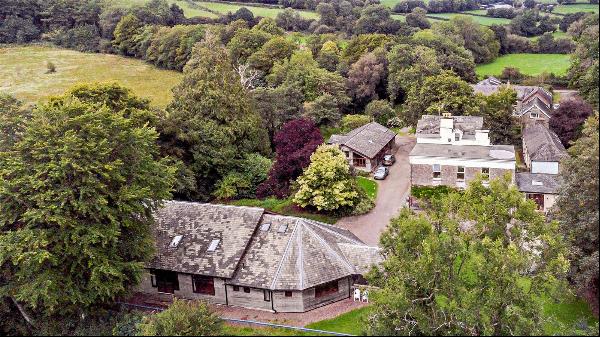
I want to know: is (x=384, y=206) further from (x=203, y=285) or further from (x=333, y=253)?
(x=203, y=285)

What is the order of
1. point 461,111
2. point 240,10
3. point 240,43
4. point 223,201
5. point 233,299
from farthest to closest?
point 240,10
point 240,43
point 461,111
point 223,201
point 233,299

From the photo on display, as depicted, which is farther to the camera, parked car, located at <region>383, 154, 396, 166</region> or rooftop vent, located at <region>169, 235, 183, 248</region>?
parked car, located at <region>383, 154, 396, 166</region>

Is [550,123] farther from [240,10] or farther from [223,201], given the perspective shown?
[240,10]

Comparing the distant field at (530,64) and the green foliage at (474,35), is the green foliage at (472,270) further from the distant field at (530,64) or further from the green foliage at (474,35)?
the green foliage at (474,35)

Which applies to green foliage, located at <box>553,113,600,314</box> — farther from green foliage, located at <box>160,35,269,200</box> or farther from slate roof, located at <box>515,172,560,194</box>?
green foliage, located at <box>160,35,269,200</box>

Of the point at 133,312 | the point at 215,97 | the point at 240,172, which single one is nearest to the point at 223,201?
the point at 240,172

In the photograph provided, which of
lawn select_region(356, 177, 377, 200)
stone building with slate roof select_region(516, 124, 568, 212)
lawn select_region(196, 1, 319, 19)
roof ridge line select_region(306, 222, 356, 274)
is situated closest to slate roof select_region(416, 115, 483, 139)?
stone building with slate roof select_region(516, 124, 568, 212)

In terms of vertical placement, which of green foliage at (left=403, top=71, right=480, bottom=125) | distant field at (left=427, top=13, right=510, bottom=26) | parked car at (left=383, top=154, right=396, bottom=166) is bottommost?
parked car at (left=383, top=154, right=396, bottom=166)
